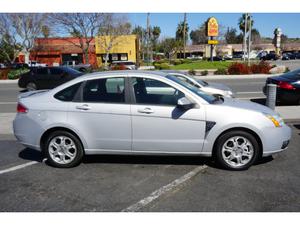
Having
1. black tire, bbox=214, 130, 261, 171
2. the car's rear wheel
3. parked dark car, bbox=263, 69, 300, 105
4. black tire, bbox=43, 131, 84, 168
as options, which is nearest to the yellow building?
the car's rear wheel

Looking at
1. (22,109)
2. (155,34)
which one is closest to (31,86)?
(22,109)

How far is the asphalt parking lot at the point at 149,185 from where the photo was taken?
10.5 ft

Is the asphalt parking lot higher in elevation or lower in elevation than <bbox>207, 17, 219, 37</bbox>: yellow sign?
lower

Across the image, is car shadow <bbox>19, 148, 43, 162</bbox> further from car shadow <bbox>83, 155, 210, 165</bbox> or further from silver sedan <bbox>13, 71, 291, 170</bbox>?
car shadow <bbox>83, 155, 210, 165</bbox>

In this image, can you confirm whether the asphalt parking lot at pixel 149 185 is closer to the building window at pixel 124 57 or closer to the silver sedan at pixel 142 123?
the silver sedan at pixel 142 123

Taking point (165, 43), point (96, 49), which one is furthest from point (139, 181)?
point (165, 43)

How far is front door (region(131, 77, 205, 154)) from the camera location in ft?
13.3

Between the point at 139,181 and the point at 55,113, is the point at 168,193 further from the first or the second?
the point at 55,113

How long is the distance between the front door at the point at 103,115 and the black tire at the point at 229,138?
1.35m

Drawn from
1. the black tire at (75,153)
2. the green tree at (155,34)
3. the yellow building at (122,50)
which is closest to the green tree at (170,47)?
the green tree at (155,34)

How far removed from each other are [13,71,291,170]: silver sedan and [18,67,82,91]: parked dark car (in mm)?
10449

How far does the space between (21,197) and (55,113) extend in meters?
1.35

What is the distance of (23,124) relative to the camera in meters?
4.44

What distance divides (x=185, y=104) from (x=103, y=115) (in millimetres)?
1249
